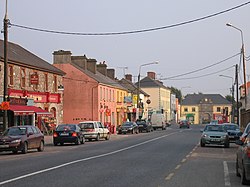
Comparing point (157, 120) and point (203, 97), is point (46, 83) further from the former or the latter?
point (203, 97)

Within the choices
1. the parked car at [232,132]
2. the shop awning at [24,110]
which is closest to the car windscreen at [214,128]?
the parked car at [232,132]

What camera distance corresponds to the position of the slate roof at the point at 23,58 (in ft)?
143

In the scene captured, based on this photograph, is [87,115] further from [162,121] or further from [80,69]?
[162,121]

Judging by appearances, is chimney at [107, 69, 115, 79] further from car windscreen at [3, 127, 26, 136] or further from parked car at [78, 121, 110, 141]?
car windscreen at [3, 127, 26, 136]

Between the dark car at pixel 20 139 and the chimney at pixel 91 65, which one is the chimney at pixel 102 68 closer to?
the chimney at pixel 91 65

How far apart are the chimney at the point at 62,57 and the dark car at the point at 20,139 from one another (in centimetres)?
3777

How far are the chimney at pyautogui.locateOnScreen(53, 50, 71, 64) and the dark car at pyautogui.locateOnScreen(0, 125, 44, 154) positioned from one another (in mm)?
37768

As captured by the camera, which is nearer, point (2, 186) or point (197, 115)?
point (2, 186)

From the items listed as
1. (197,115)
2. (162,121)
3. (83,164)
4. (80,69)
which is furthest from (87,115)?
(197,115)

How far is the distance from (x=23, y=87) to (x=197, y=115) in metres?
117

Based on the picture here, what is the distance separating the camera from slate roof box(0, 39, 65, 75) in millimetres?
43497

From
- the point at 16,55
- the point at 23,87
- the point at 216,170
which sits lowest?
the point at 216,170

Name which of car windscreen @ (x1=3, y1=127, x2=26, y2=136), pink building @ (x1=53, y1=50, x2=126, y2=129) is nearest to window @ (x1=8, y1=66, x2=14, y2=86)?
car windscreen @ (x1=3, y1=127, x2=26, y2=136)

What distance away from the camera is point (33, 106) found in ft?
152
